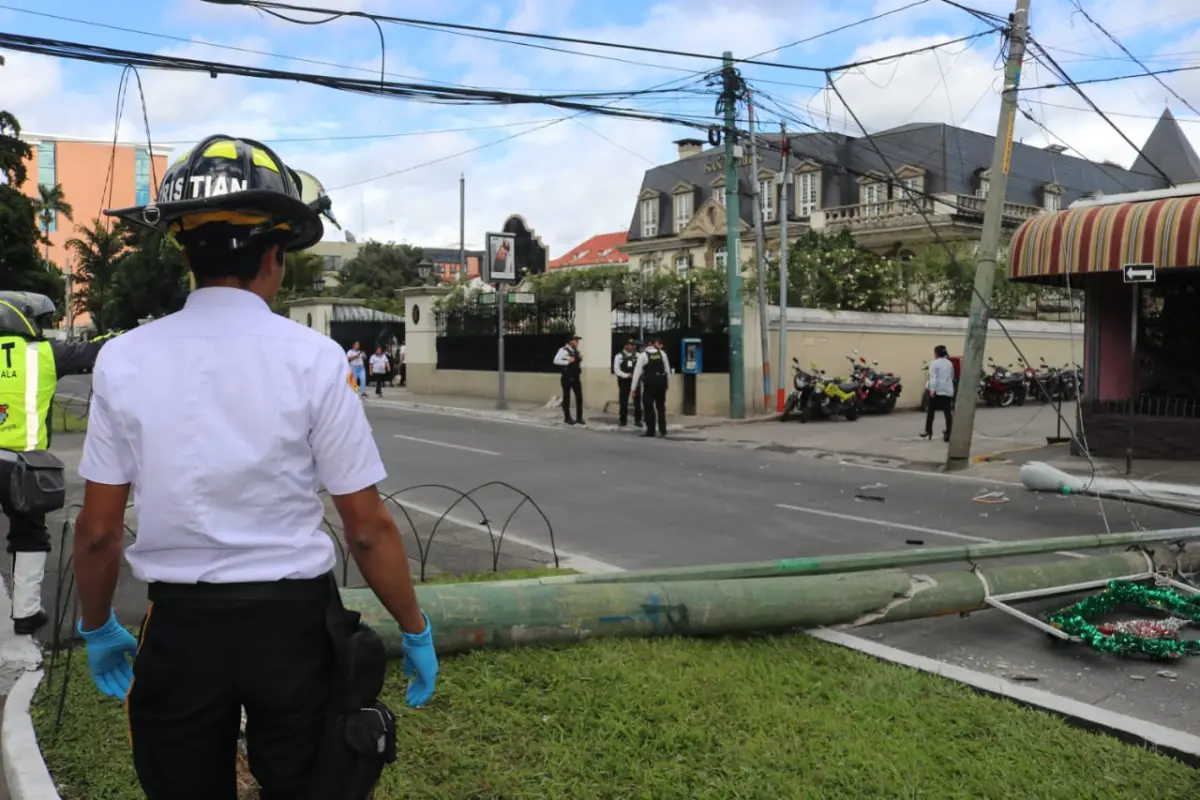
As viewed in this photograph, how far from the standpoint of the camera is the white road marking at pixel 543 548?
281 inches

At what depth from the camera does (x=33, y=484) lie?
5090 millimetres

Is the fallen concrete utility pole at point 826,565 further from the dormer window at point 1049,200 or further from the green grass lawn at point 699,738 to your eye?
the dormer window at point 1049,200

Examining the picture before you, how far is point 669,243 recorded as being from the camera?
51031mm

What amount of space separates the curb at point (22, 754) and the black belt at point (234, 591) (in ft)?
6.09

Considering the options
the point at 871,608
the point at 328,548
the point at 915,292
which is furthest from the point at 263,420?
the point at 915,292

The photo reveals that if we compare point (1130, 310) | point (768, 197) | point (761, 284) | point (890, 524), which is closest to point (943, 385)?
point (1130, 310)

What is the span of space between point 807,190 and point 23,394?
44282 millimetres

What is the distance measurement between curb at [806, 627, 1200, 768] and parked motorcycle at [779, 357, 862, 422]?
14.4 m

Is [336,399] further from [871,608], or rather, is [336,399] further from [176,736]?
[871,608]

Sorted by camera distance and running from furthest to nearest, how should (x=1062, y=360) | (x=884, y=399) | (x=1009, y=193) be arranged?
(x=1009, y=193) < (x=1062, y=360) < (x=884, y=399)

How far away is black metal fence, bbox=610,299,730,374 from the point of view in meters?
20.9

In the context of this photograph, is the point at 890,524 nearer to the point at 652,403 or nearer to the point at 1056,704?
the point at 1056,704

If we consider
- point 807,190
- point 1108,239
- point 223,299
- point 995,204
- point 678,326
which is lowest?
point 223,299

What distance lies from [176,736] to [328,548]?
49 cm
